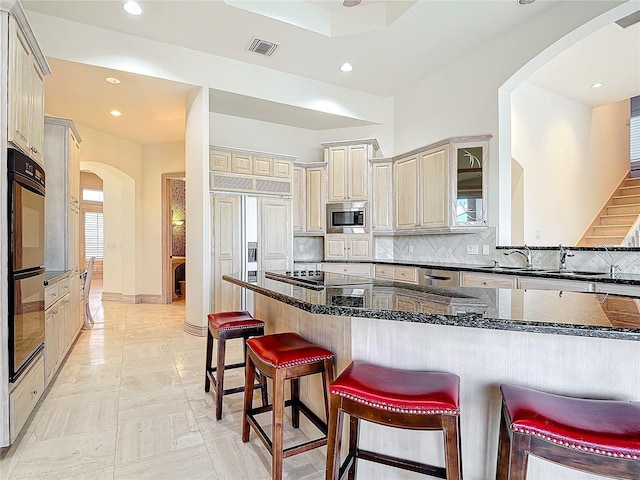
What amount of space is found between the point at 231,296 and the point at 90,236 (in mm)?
8746

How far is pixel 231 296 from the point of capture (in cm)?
461

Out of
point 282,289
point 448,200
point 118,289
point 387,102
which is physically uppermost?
point 387,102

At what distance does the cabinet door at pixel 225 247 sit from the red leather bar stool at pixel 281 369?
266cm

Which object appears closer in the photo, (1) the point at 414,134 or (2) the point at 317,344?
(2) the point at 317,344

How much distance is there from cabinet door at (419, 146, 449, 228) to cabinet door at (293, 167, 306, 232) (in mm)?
1806

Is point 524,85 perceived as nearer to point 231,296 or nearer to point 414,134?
point 414,134

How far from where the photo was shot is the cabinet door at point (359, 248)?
538 cm

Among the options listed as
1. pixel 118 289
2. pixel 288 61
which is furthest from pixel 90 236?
pixel 288 61

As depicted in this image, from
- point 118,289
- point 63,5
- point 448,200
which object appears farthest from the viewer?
point 118,289

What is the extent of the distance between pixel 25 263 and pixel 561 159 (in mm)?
7015

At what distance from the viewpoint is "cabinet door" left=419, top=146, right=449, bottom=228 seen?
4375 mm

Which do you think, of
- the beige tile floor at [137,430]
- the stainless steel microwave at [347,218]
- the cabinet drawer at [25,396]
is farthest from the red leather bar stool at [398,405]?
the stainless steel microwave at [347,218]

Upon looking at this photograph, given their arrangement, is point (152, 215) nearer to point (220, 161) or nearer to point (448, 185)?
point (220, 161)

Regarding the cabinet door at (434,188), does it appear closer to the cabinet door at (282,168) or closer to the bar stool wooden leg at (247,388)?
the cabinet door at (282,168)
